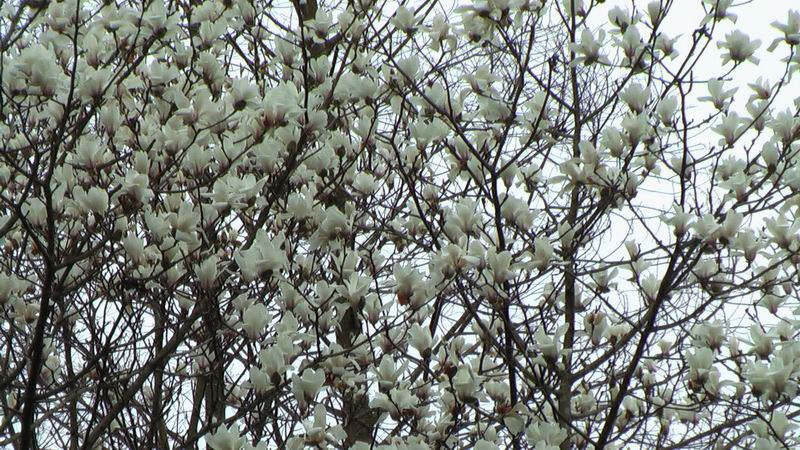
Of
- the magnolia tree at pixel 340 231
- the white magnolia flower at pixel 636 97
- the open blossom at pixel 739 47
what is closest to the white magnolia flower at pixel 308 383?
the magnolia tree at pixel 340 231

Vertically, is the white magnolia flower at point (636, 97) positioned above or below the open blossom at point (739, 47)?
below

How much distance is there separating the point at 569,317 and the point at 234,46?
201 centimetres

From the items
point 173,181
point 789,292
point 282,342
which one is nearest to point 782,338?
point 789,292

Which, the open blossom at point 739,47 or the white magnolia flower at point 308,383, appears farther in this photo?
the open blossom at point 739,47

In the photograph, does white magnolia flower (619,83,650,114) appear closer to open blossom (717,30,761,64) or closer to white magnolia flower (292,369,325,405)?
open blossom (717,30,761,64)

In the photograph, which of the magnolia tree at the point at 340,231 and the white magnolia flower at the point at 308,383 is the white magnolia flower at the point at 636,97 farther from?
the white magnolia flower at the point at 308,383

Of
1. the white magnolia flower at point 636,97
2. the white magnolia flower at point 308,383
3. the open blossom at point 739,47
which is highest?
the open blossom at point 739,47

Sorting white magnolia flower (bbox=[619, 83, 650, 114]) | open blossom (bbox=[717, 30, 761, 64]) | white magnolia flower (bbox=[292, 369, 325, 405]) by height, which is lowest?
white magnolia flower (bbox=[292, 369, 325, 405])

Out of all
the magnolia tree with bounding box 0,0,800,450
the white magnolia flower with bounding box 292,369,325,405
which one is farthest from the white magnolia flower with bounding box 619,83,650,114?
the white magnolia flower with bounding box 292,369,325,405

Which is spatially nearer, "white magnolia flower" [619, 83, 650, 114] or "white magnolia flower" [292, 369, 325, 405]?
"white magnolia flower" [292, 369, 325, 405]

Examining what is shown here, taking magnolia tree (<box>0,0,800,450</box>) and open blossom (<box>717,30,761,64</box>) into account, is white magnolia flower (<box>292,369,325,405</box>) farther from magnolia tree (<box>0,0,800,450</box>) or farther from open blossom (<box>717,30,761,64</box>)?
open blossom (<box>717,30,761,64</box>)

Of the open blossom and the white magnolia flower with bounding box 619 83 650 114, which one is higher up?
the open blossom

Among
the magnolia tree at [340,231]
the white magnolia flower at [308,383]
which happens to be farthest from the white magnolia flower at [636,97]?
the white magnolia flower at [308,383]

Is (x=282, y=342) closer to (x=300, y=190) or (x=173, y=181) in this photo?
(x=300, y=190)
